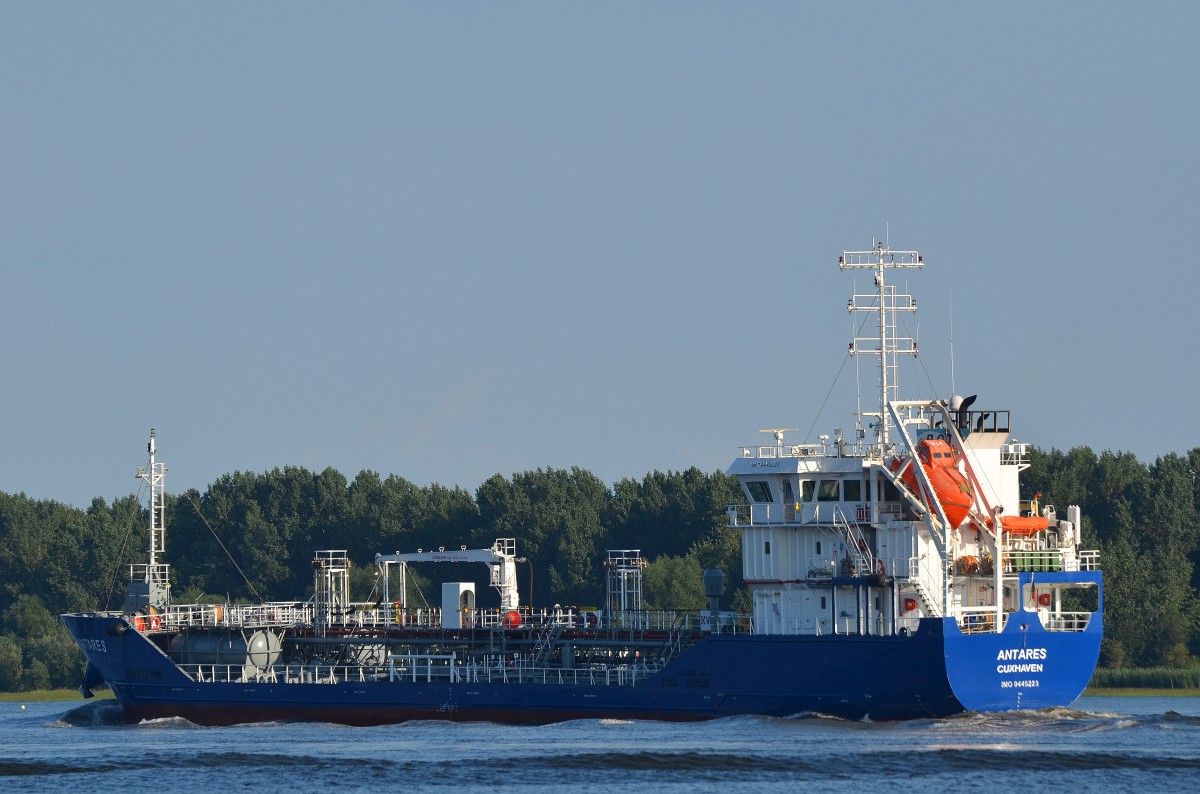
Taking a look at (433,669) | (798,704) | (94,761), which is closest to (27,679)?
(433,669)

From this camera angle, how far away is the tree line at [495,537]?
7594cm

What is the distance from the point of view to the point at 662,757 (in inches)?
1596

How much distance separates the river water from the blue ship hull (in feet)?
1.54

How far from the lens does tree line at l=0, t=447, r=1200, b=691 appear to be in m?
75.9

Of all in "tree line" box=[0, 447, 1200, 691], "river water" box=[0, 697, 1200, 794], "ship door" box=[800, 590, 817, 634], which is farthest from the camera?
"tree line" box=[0, 447, 1200, 691]

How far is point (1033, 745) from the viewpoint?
135ft

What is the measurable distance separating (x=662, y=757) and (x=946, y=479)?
391 inches

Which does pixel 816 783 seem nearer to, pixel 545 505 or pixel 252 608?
pixel 252 608

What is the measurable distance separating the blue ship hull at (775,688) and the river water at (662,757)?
0.47m

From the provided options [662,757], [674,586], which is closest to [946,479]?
[662,757]

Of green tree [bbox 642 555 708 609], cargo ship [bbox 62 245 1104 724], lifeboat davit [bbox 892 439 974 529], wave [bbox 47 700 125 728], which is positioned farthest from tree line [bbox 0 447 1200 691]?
lifeboat davit [bbox 892 439 974 529]

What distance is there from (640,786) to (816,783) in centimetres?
340

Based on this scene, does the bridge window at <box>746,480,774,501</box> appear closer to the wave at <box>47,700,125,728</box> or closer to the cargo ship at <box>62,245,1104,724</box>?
the cargo ship at <box>62,245,1104,724</box>

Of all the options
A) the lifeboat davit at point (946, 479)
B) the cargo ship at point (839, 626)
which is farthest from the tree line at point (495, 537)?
the lifeboat davit at point (946, 479)
